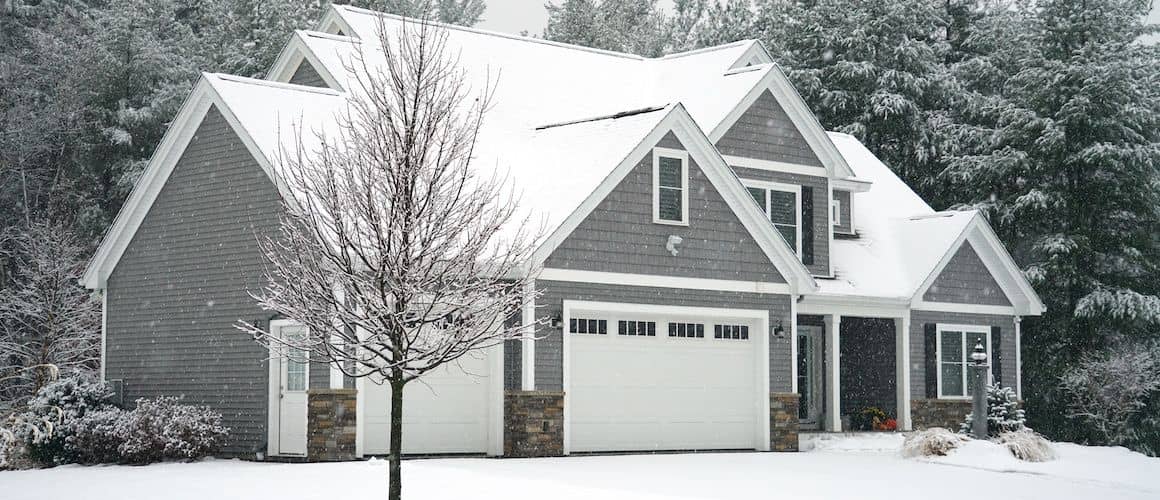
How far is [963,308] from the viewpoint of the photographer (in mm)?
27453

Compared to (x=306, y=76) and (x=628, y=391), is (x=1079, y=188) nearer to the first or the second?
(x=628, y=391)

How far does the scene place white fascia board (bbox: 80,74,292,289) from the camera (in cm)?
2117

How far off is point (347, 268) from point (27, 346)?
23.3 meters

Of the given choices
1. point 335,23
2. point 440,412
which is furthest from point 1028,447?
point 335,23

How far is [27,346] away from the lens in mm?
33062

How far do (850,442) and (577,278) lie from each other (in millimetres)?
6968

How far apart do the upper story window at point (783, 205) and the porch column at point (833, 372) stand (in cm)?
160

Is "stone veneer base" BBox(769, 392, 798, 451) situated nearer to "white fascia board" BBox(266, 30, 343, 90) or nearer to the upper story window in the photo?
the upper story window

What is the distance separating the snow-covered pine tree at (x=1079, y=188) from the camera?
3300 cm

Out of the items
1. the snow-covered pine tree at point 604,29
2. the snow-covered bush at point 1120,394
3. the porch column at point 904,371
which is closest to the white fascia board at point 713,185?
the porch column at point 904,371

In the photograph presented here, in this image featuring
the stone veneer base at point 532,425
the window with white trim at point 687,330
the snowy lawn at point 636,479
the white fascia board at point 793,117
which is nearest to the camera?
the snowy lawn at point 636,479

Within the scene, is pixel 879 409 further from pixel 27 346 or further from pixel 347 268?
pixel 27 346

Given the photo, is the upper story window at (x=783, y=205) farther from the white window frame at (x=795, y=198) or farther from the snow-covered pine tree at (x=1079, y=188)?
the snow-covered pine tree at (x=1079, y=188)

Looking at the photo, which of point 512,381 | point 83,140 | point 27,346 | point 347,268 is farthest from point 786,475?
point 83,140
